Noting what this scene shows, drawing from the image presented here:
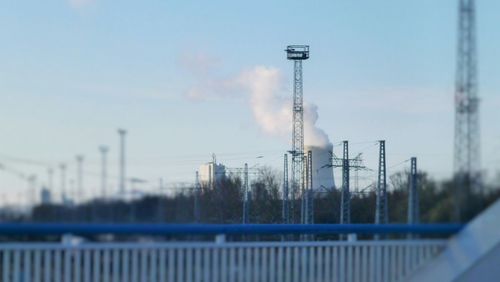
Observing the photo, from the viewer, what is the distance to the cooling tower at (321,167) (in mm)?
22031

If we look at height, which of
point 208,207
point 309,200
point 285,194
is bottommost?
point 208,207

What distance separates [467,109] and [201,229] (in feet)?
8.69

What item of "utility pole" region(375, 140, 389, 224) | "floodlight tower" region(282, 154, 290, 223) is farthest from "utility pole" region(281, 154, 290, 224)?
"utility pole" region(375, 140, 389, 224)

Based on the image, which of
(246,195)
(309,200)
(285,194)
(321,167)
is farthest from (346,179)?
(321,167)

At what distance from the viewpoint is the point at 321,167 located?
24.8m

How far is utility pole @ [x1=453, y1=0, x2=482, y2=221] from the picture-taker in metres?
8.48

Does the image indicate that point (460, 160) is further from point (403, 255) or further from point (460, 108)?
point (403, 255)

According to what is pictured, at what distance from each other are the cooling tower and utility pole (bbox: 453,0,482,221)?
1249cm

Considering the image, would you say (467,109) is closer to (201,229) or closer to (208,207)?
(201,229)

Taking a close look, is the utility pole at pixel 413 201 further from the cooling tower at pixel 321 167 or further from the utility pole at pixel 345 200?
the cooling tower at pixel 321 167

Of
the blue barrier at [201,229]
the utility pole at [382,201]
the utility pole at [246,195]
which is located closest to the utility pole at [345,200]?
the utility pole at [382,201]

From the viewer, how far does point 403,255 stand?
950 centimetres

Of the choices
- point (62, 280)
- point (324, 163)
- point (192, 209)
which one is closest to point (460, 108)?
point (192, 209)

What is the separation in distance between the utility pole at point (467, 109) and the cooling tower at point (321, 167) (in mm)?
12485
